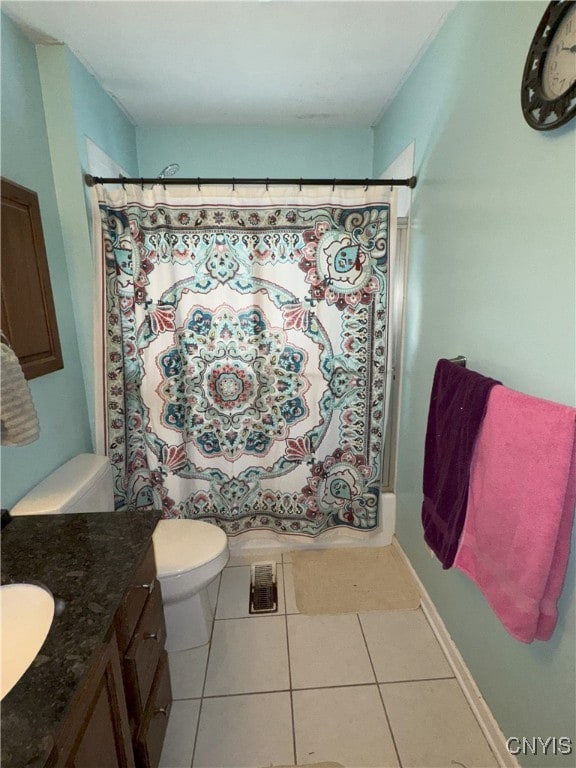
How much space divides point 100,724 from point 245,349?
140cm

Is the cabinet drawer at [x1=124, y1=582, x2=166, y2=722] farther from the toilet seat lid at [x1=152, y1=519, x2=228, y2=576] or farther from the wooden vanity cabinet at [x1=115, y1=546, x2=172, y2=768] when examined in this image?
the toilet seat lid at [x1=152, y1=519, x2=228, y2=576]

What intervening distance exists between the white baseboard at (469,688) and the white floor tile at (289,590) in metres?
0.60

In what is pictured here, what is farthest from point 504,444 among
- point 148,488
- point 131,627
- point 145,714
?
point 148,488

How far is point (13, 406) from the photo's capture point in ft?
3.32

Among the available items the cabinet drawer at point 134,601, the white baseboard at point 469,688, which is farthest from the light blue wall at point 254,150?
the white baseboard at point 469,688

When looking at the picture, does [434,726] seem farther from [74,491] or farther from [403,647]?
[74,491]

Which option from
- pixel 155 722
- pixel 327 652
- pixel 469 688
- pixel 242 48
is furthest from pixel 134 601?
pixel 242 48

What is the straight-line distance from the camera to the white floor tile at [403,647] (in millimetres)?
1494

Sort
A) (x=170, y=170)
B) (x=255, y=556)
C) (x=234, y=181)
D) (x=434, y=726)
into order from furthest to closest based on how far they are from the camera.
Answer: (x=170, y=170) → (x=255, y=556) → (x=234, y=181) → (x=434, y=726)

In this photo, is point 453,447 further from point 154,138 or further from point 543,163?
point 154,138

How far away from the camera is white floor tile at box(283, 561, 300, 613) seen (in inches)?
71.5

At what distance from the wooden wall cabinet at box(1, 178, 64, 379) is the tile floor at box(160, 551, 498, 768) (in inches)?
52.4

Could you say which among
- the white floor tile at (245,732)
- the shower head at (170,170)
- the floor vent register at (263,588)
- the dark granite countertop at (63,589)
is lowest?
the white floor tile at (245,732)

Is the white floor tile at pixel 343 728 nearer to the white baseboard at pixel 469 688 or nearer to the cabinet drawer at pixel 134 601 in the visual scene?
the white baseboard at pixel 469 688
